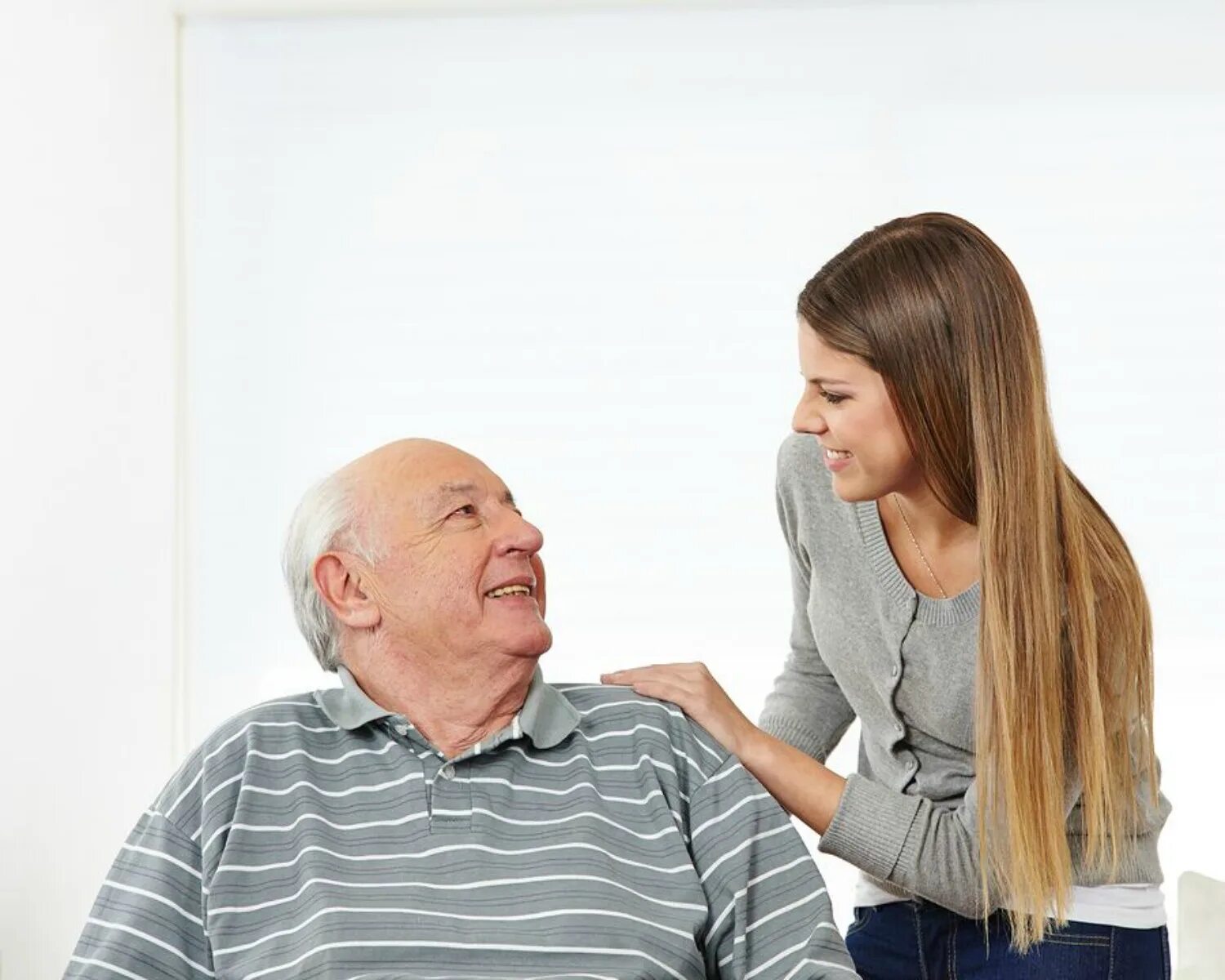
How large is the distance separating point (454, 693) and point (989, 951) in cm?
77

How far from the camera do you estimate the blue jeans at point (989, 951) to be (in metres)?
1.95

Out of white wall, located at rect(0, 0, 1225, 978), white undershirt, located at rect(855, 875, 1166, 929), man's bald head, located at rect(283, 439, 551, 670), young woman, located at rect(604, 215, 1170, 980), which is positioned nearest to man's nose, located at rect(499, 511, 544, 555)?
man's bald head, located at rect(283, 439, 551, 670)

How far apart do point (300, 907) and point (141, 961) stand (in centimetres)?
19

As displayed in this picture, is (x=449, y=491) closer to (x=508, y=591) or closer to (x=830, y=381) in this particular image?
(x=508, y=591)

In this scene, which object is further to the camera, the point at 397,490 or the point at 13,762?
the point at 13,762

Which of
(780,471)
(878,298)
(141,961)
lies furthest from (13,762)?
(878,298)

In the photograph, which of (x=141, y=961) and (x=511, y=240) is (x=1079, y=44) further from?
(x=141, y=961)

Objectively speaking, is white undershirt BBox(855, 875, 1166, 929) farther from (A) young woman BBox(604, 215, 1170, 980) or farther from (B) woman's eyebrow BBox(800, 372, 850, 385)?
(B) woman's eyebrow BBox(800, 372, 850, 385)

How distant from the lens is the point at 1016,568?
186 cm

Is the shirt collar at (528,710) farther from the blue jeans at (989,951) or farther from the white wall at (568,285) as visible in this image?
the white wall at (568,285)

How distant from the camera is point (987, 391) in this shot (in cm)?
187

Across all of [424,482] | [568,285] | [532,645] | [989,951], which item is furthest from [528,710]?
[568,285]

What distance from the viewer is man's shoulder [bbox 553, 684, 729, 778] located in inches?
77.7

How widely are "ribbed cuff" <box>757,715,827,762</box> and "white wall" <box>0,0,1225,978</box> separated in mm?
1276
